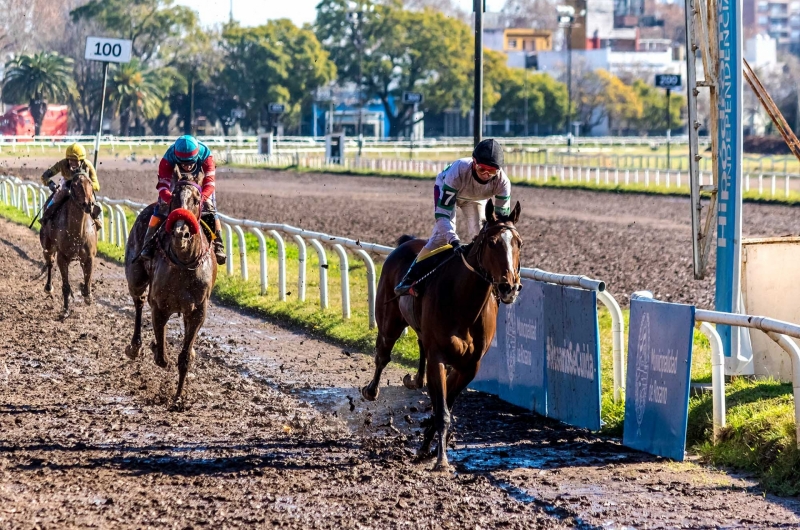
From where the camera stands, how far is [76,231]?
1309 centimetres

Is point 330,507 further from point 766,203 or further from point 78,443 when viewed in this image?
point 766,203

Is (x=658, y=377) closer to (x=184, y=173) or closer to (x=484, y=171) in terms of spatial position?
(x=484, y=171)

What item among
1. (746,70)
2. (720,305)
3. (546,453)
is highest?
(746,70)

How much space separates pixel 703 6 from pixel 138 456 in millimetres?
5248

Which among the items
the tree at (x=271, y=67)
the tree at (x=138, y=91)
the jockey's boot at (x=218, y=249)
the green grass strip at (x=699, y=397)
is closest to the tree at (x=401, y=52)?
the tree at (x=271, y=67)

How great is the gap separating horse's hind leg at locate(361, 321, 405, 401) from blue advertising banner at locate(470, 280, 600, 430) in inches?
40.3

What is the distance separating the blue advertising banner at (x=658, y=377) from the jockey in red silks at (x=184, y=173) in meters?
3.55

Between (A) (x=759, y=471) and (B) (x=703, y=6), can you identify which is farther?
(B) (x=703, y=6)

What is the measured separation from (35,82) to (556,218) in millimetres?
28520

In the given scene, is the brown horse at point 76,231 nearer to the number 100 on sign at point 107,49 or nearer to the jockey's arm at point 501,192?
the number 100 on sign at point 107,49

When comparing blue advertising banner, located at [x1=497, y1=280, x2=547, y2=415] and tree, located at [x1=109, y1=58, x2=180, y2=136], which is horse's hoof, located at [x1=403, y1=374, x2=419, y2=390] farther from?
tree, located at [x1=109, y1=58, x2=180, y2=136]

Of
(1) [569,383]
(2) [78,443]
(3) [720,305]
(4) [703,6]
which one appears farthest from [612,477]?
(4) [703,6]

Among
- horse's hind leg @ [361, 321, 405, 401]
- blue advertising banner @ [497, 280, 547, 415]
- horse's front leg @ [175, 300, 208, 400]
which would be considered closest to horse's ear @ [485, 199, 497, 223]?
horse's hind leg @ [361, 321, 405, 401]

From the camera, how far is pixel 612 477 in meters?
6.46
